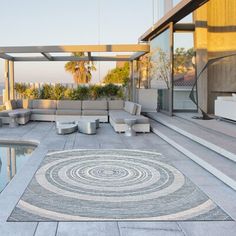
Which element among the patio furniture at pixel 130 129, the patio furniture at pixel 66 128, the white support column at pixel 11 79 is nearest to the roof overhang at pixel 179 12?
the patio furniture at pixel 130 129

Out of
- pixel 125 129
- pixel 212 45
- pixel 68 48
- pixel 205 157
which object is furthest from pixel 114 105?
pixel 205 157

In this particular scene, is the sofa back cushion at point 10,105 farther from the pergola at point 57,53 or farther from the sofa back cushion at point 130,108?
the sofa back cushion at point 130,108

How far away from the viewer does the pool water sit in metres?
4.62

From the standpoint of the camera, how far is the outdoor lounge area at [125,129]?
3109mm

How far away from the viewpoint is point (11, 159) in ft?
19.1

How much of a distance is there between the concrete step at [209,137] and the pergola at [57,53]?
164 inches

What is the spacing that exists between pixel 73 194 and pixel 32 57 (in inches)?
419

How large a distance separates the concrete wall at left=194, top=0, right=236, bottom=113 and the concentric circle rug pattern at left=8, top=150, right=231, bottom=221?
5455 mm

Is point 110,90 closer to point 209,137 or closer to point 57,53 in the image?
point 57,53

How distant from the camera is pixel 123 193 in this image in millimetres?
3738

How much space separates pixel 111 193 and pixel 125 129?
453 cm

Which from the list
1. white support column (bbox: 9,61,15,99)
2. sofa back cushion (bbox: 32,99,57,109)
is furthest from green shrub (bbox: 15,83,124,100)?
sofa back cushion (bbox: 32,99,57,109)

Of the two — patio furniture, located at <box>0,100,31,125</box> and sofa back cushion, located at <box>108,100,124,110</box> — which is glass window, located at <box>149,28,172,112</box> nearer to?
sofa back cushion, located at <box>108,100,124,110</box>

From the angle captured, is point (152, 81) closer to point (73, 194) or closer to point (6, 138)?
point (6, 138)
